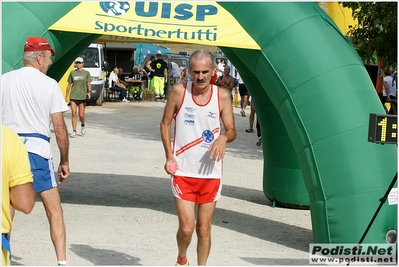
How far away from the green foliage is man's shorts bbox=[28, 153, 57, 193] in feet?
24.7

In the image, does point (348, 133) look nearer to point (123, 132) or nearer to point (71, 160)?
point (71, 160)

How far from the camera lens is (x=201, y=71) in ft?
19.7

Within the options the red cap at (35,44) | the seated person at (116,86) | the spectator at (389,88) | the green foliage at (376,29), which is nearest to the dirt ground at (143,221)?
the red cap at (35,44)

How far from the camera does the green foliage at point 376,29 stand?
12.1 m

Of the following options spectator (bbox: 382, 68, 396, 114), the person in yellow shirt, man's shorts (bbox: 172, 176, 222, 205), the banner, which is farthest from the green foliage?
the person in yellow shirt

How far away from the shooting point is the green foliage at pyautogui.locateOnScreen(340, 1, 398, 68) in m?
12.1

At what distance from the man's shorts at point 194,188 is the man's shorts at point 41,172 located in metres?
1.06

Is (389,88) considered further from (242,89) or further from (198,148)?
(198,148)

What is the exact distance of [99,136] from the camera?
57.0 feet

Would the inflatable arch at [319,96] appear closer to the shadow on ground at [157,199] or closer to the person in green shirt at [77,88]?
the shadow on ground at [157,199]

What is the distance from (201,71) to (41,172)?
1.58 metres

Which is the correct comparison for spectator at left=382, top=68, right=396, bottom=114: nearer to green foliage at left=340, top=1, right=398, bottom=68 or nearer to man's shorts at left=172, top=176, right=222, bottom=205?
green foliage at left=340, top=1, right=398, bottom=68

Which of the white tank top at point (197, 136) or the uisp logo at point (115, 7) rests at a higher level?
the uisp logo at point (115, 7)

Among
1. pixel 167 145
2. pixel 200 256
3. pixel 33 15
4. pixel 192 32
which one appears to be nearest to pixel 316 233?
pixel 200 256
